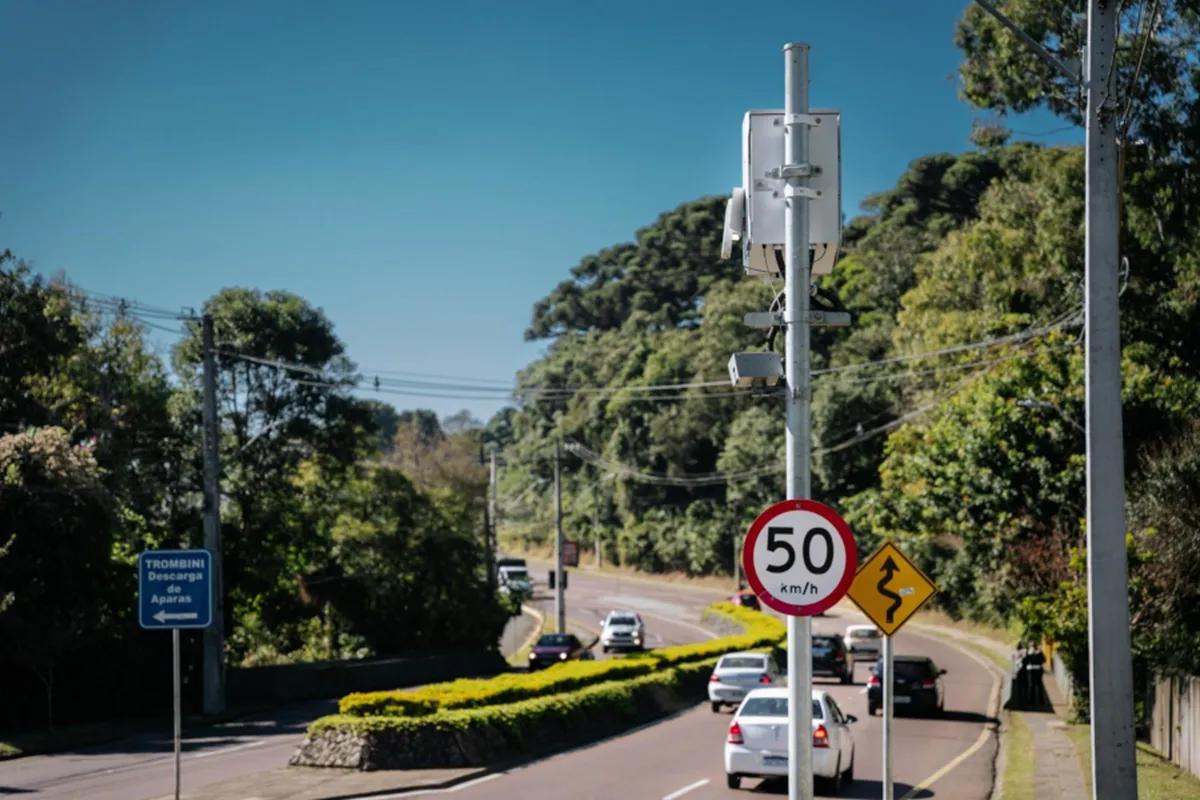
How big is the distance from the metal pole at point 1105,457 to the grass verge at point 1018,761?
846 cm

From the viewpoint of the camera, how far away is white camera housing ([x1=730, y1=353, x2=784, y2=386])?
8.65 m

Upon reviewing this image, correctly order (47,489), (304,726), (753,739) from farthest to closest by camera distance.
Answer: (304,726), (47,489), (753,739)

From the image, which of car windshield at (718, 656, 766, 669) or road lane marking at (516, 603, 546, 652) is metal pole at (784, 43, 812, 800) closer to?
car windshield at (718, 656, 766, 669)

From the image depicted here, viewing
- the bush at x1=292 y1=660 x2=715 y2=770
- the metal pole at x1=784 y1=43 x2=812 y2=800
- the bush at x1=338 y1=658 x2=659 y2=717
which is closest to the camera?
the metal pole at x1=784 y1=43 x2=812 y2=800

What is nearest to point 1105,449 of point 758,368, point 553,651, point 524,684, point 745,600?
point 758,368

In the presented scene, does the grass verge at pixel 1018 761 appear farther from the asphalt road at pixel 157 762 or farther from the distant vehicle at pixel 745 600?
the distant vehicle at pixel 745 600

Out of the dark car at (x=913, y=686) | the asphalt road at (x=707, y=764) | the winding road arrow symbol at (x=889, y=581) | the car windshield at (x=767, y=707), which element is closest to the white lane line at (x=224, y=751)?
the asphalt road at (x=707, y=764)

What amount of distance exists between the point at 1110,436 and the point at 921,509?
88.1 ft

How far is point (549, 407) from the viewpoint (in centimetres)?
11356

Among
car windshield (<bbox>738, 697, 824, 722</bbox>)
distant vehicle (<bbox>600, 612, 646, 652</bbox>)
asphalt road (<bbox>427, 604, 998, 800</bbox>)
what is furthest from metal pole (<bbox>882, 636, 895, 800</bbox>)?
distant vehicle (<bbox>600, 612, 646, 652</bbox>)

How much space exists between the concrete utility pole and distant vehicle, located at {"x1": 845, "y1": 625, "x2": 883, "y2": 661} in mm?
41660

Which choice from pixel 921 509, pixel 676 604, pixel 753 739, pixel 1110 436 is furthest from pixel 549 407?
pixel 1110 436

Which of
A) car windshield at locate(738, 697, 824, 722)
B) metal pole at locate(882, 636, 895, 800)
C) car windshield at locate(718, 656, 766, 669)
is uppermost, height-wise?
metal pole at locate(882, 636, 895, 800)

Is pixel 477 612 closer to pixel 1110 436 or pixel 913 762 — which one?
pixel 913 762
